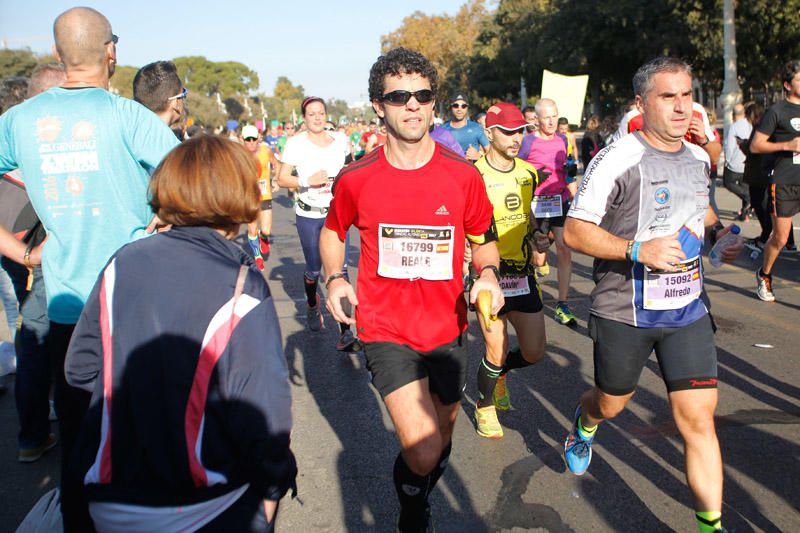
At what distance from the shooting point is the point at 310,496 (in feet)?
12.1

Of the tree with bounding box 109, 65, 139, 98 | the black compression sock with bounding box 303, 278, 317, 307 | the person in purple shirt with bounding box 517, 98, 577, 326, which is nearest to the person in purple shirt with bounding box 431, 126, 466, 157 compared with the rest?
the person in purple shirt with bounding box 517, 98, 577, 326

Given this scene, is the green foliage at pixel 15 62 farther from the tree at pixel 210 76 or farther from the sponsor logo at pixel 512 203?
the sponsor logo at pixel 512 203

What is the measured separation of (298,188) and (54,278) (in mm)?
4014

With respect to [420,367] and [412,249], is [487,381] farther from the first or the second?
[412,249]

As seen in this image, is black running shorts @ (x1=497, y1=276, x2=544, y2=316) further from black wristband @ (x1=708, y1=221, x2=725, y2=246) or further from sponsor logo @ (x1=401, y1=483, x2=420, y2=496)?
sponsor logo @ (x1=401, y1=483, x2=420, y2=496)

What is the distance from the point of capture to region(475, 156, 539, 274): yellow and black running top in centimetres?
452

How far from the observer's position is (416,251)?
10.1 ft

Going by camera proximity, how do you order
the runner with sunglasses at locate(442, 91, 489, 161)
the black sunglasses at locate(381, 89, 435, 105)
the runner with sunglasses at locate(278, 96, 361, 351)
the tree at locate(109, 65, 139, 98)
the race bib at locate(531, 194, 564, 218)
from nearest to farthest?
1. the black sunglasses at locate(381, 89, 435, 105)
2. the runner with sunglasses at locate(278, 96, 361, 351)
3. the race bib at locate(531, 194, 564, 218)
4. the runner with sunglasses at locate(442, 91, 489, 161)
5. the tree at locate(109, 65, 139, 98)

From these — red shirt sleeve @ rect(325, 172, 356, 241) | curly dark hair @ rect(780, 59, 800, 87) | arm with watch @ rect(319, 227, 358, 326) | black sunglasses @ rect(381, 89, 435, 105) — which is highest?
curly dark hair @ rect(780, 59, 800, 87)

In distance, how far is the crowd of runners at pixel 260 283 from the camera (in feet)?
5.91

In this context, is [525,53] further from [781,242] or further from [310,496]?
[310,496]

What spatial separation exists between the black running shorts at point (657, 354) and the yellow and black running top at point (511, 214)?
1.24m

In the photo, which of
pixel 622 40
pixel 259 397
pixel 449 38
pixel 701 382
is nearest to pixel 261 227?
pixel 701 382

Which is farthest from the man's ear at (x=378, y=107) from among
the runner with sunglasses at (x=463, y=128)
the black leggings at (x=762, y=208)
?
the black leggings at (x=762, y=208)
